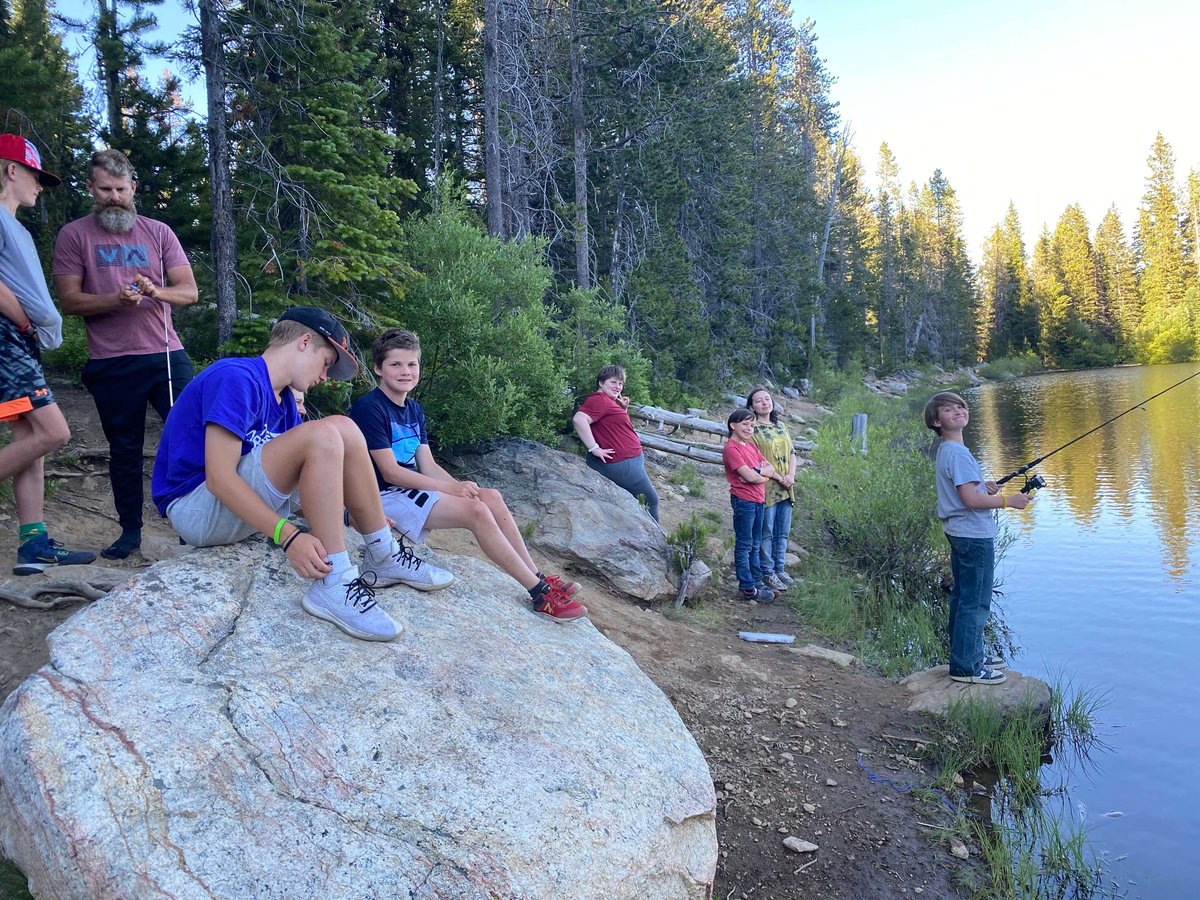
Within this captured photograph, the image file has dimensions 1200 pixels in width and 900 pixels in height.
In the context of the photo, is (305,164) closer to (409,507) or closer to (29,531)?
(29,531)

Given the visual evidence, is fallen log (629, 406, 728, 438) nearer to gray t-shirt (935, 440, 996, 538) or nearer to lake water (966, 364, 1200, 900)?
lake water (966, 364, 1200, 900)

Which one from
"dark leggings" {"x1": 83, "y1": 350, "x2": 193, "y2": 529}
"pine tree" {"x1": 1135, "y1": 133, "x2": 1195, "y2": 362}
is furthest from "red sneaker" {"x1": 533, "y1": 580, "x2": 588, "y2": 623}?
"pine tree" {"x1": 1135, "y1": 133, "x2": 1195, "y2": 362}

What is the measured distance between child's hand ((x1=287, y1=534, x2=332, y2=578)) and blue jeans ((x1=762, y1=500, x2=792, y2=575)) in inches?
212

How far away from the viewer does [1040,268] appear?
2611 inches

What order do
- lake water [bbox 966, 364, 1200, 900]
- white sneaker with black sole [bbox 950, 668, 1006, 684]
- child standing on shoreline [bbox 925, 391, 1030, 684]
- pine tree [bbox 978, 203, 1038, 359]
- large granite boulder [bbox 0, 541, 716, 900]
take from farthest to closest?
pine tree [bbox 978, 203, 1038, 359]
white sneaker with black sole [bbox 950, 668, 1006, 684]
child standing on shoreline [bbox 925, 391, 1030, 684]
lake water [bbox 966, 364, 1200, 900]
large granite boulder [bbox 0, 541, 716, 900]

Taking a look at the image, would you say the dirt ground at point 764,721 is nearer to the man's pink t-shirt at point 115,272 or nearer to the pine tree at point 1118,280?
the man's pink t-shirt at point 115,272

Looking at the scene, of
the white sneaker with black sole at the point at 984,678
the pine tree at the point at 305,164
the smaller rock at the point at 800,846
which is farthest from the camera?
the pine tree at the point at 305,164

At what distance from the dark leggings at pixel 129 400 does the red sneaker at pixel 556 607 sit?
94.2 inches

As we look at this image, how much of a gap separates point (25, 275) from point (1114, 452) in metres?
19.0

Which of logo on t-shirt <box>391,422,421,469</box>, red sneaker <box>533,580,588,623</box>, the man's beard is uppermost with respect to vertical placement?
the man's beard

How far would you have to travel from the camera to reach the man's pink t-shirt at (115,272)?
4.36m

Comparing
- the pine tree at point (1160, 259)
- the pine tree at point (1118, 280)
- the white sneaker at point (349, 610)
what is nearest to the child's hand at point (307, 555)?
the white sneaker at point (349, 610)

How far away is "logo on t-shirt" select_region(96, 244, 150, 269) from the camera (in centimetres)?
440

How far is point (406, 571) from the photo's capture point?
12.7 feet
